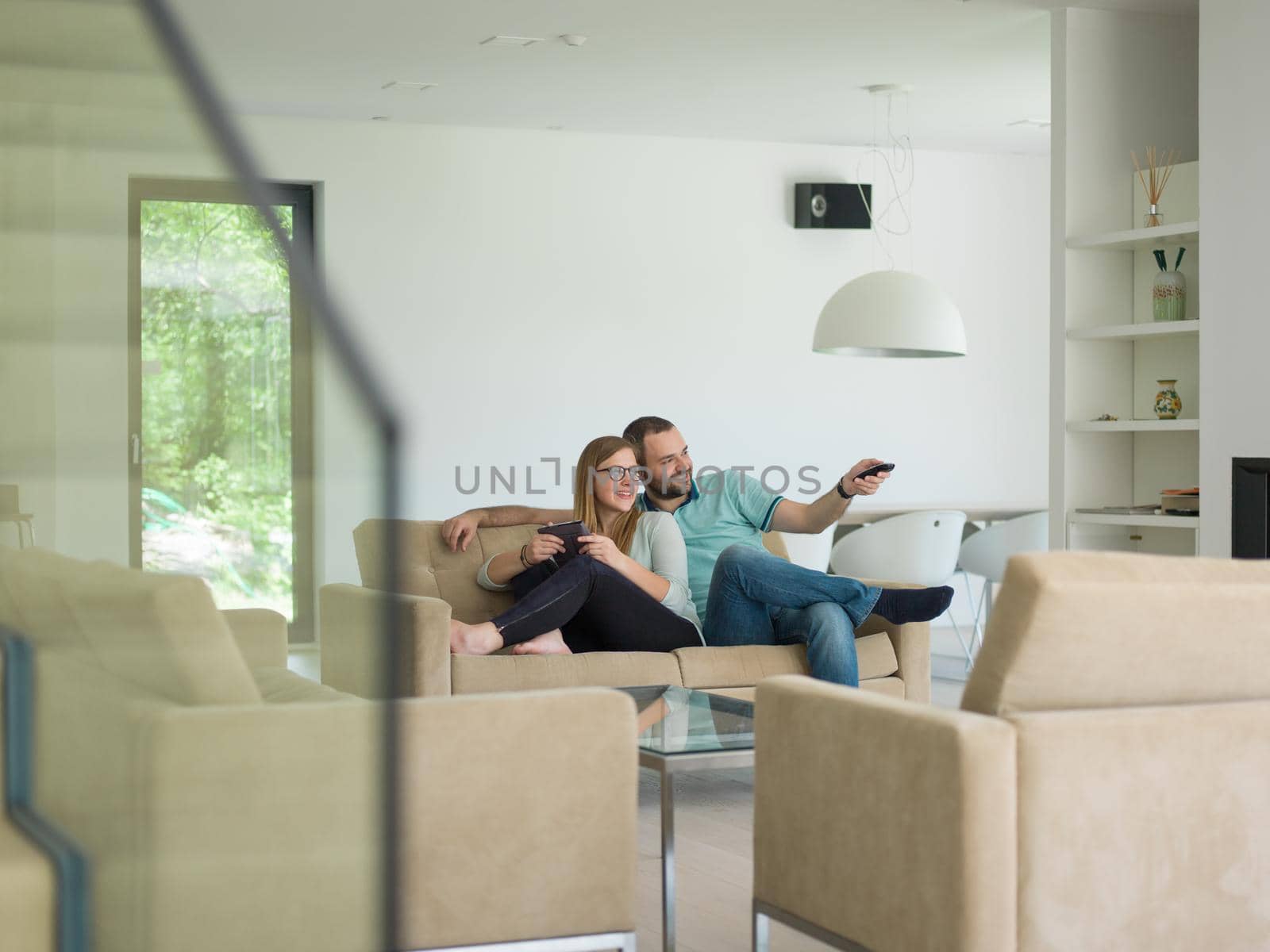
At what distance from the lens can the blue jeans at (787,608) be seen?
159 inches

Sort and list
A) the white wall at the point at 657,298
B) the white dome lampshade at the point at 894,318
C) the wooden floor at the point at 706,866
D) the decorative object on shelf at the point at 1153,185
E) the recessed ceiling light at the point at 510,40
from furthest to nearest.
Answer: the white wall at the point at 657,298
the white dome lampshade at the point at 894,318
the recessed ceiling light at the point at 510,40
the decorative object on shelf at the point at 1153,185
the wooden floor at the point at 706,866

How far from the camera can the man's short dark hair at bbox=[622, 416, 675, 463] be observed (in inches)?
172

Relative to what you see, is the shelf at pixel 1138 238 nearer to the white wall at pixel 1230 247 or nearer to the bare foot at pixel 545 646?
the white wall at pixel 1230 247

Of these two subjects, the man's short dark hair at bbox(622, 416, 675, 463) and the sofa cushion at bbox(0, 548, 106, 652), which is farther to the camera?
the man's short dark hair at bbox(622, 416, 675, 463)

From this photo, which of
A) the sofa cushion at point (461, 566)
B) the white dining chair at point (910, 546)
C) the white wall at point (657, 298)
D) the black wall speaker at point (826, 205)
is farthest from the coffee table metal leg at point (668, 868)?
the black wall speaker at point (826, 205)

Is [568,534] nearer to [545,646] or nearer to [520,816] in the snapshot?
[545,646]

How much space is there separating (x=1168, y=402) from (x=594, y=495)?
2.38 meters

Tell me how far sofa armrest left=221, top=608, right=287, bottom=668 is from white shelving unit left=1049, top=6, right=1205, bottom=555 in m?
4.59

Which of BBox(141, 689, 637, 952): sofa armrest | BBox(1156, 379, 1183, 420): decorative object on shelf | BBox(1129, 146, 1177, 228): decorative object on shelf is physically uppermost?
BBox(1129, 146, 1177, 228): decorative object on shelf

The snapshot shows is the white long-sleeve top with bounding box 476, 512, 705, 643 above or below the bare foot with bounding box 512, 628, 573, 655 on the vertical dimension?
above

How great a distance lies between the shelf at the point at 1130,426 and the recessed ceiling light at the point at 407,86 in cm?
325

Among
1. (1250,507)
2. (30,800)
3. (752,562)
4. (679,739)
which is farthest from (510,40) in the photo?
(30,800)

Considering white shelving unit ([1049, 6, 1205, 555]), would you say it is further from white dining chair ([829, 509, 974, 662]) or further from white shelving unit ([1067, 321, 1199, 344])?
white dining chair ([829, 509, 974, 662])

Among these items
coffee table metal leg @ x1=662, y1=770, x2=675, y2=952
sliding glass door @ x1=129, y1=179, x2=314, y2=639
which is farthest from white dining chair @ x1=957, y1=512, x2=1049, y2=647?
sliding glass door @ x1=129, y1=179, x2=314, y2=639
